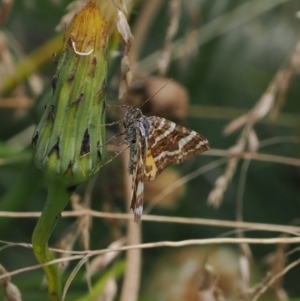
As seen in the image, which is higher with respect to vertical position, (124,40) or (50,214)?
(124,40)

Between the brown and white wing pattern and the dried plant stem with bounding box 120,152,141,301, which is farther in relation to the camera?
the dried plant stem with bounding box 120,152,141,301

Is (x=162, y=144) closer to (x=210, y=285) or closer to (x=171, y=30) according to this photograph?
(x=210, y=285)

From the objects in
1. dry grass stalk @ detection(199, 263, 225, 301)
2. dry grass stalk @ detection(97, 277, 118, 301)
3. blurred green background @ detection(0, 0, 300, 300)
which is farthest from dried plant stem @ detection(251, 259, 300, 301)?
blurred green background @ detection(0, 0, 300, 300)

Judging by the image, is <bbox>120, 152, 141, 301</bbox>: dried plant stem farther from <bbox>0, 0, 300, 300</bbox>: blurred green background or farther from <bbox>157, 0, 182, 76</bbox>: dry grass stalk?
<bbox>157, 0, 182, 76</bbox>: dry grass stalk

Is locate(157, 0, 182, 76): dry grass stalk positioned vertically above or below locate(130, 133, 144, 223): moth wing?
above

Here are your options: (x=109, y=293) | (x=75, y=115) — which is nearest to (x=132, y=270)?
(x=109, y=293)

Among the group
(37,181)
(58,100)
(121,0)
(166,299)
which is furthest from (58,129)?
(166,299)

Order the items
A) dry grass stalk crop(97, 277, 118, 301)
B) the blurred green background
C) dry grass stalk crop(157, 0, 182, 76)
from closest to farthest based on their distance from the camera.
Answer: dry grass stalk crop(97, 277, 118, 301), dry grass stalk crop(157, 0, 182, 76), the blurred green background

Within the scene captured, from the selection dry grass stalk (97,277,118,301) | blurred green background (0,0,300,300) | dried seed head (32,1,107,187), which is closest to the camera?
dried seed head (32,1,107,187)
